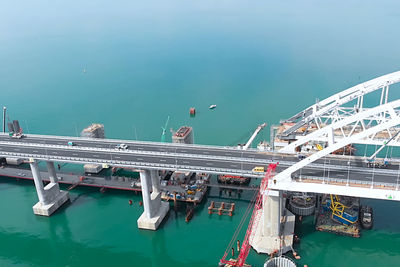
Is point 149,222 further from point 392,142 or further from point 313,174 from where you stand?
point 392,142

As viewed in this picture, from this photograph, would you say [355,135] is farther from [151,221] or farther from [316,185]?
[151,221]

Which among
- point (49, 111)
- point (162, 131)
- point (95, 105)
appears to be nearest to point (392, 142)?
point (162, 131)

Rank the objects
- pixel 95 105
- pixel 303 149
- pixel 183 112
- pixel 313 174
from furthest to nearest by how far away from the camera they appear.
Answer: pixel 95 105
pixel 183 112
pixel 303 149
pixel 313 174

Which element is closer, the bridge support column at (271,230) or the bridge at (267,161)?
the bridge at (267,161)

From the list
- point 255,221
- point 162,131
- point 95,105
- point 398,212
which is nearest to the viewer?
point 255,221

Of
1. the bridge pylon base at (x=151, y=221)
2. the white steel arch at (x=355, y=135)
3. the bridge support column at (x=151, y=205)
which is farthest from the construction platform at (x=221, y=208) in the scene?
the white steel arch at (x=355, y=135)

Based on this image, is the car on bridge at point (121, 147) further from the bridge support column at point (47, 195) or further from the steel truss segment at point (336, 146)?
the steel truss segment at point (336, 146)
